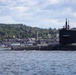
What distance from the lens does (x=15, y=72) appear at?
43.8 meters

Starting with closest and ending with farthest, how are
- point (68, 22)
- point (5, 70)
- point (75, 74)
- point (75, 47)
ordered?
point (75, 74) < point (5, 70) < point (75, 47) < point (68, 22)

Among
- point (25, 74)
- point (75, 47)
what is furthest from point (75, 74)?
point (75, 47)

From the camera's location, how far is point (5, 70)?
4584 cm

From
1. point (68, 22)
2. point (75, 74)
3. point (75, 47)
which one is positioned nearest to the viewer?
point (75, 74)

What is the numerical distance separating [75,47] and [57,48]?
532cm

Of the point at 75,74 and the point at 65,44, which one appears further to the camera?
the point at 65,44

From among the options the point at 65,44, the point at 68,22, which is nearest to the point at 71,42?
the point at 65,44

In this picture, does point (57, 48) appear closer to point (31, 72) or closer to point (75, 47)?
point (75, 47)

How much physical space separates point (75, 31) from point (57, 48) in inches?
271

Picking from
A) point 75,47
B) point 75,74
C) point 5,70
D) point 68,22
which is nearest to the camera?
point 75,74

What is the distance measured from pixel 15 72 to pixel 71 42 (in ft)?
249

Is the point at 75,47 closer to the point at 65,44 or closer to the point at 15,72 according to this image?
the point at 65,44

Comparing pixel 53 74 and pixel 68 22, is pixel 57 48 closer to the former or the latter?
pixel 68 22

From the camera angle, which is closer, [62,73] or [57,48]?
[62,73]
